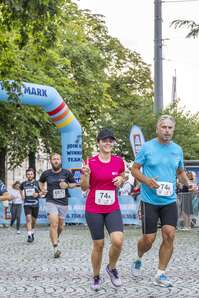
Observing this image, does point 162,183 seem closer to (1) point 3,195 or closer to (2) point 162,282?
(2) point 162,282

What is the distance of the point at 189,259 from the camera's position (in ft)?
43.0

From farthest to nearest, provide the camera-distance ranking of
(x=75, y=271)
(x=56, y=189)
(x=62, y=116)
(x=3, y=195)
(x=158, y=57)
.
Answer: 1. (x=62, y=116)
2. (x=158, y=57)
3. (x=56, y=189)
4. (x=75, y=271)
5. (x=3, y=195)

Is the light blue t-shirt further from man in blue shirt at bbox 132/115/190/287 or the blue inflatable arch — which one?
the blue inflatable arch

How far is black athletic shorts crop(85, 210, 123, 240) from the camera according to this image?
9062mm

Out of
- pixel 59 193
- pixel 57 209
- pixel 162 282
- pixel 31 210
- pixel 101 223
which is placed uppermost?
pixel 59 193

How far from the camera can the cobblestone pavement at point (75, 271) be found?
880 centimetres

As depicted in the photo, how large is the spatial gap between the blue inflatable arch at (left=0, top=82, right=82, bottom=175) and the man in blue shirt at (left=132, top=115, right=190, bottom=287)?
55.2ft

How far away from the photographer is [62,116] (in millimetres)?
28266

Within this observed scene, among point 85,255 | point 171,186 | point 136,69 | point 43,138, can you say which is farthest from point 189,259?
point 136,69

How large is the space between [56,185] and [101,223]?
593 centimetres

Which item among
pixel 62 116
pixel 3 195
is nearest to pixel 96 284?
pixel 3 195

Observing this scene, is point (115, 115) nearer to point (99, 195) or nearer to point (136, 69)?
point (136, 69)

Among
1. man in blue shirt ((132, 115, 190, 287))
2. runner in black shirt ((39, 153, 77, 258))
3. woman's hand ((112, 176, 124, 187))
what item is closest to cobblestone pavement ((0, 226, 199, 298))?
man in blue shirt ((132, 115, 190, 287))

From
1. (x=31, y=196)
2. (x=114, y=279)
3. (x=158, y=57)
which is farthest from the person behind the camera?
(x=158, y=57)
